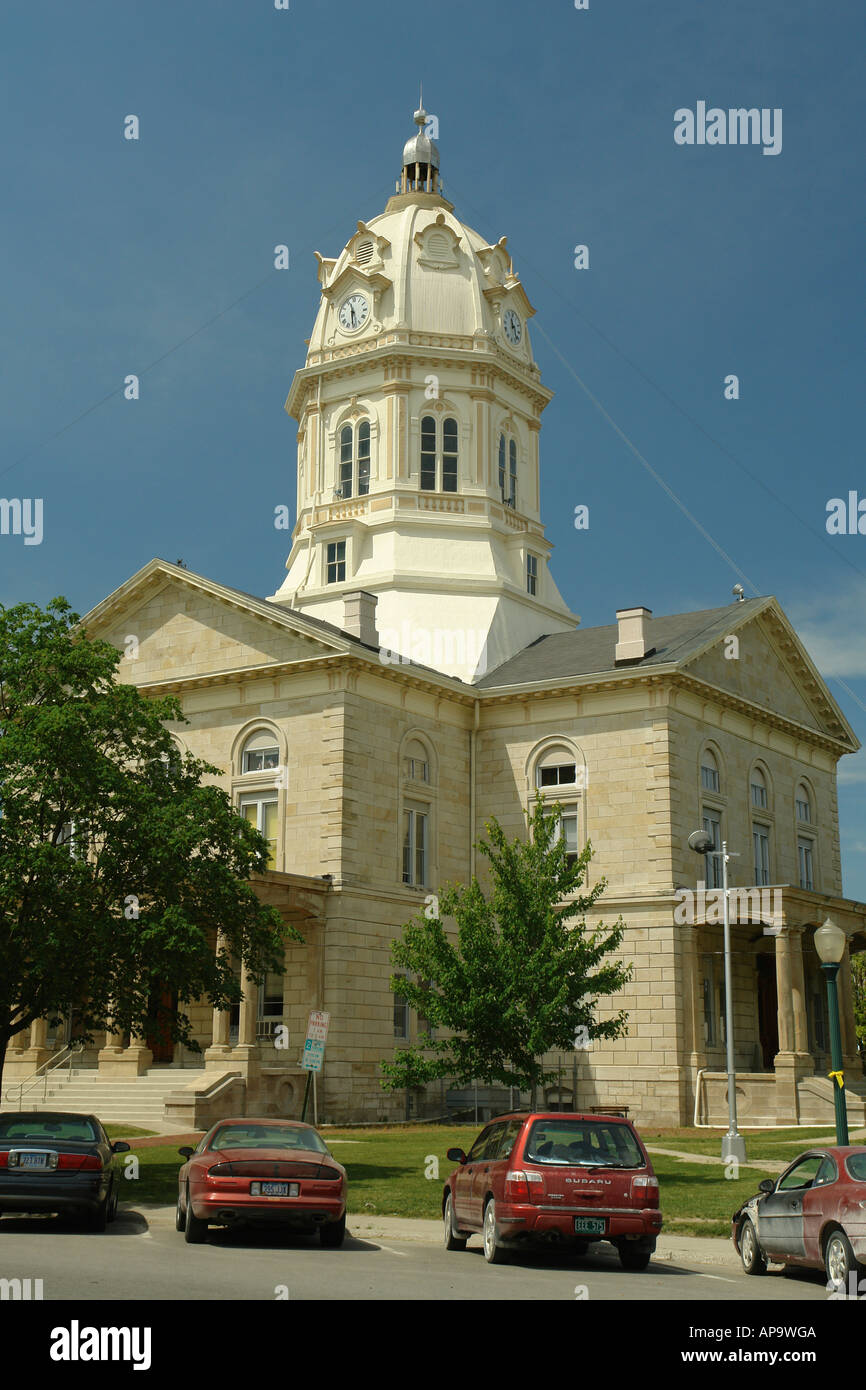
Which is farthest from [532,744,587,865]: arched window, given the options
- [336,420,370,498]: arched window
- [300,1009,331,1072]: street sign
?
[300,1009,331,1072]: street sign

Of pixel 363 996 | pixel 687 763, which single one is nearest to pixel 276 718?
pixel 363 996

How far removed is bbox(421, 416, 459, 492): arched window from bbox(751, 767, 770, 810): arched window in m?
14.3

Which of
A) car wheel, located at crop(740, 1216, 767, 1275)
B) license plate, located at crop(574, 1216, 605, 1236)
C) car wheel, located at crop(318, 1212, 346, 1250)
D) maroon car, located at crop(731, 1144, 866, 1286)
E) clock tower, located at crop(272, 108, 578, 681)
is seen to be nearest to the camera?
maroon car, located at crop(731, 1144, 866, 1286)

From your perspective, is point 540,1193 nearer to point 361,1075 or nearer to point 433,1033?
point 361,1075

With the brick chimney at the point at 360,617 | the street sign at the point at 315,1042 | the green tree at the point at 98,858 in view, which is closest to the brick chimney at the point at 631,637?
the brick chimney at the point at 360,617

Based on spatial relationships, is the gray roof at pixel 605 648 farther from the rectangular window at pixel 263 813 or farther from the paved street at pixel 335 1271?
the paved street at pixel 335 1271

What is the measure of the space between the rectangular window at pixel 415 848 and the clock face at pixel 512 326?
67.9ft

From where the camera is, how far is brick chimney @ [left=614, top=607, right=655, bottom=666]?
41406 mm

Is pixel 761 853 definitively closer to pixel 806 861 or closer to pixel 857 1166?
pixel 806 861

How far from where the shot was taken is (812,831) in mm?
49031

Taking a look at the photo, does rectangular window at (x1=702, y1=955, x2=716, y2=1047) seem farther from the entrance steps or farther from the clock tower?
the entrance steps

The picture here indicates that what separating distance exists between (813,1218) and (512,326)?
Result: 45.0 m
